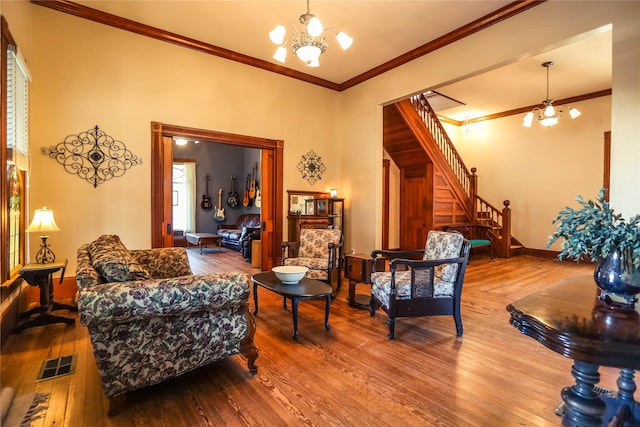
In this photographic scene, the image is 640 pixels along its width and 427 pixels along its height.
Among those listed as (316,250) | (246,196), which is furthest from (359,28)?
(246,196)

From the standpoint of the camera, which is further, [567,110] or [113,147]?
[567,110]

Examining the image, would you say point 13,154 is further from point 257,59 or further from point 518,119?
point 518,119

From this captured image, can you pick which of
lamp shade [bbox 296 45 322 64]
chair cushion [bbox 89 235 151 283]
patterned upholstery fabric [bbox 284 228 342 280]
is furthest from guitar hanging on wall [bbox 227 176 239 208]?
chair cushion [bbox 89 235 151 283]

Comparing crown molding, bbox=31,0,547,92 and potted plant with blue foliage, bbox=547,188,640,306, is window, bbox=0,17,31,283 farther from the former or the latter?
potted plant with blue foliage, bbox=547,188,640,306

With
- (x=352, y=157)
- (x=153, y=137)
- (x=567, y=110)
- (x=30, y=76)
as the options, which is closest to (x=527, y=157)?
(x=567, y=110)

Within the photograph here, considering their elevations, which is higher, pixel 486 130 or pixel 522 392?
pixel 486 130

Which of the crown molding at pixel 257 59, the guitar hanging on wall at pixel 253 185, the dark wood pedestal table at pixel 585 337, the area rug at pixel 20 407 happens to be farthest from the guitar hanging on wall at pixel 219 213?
the dark wood pedestal table at pixel 585 337

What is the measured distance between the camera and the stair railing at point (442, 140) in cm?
663

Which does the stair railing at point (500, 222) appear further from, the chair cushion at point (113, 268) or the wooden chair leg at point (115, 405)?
the wooden chair leg at point (115, 405)

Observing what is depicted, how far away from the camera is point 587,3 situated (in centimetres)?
329

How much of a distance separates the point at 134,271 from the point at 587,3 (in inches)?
191

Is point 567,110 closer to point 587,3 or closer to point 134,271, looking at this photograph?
point 587,3

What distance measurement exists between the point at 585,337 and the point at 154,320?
6.92 feet

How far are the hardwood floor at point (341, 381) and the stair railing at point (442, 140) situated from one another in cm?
450
